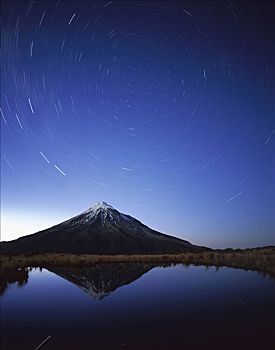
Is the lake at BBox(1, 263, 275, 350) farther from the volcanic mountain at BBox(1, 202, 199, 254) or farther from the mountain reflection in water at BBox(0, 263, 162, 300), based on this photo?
the volcanic mountain at BBox(1, 202, 199, 254)

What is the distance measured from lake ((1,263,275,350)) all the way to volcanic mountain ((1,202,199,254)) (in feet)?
64.4

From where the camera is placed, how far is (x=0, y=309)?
6.02 meters

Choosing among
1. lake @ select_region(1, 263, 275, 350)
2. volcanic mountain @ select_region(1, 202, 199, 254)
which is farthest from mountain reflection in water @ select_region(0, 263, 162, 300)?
volcanic mountain @ select_region(1, 202, 199, 254)

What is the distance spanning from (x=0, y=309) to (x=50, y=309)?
845 mm

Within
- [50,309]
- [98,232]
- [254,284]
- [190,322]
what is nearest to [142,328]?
[190,322]

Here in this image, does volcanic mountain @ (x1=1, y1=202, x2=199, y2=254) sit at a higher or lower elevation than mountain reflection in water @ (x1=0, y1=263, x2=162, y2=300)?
higher

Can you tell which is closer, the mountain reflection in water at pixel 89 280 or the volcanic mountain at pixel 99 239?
the mountain reflection in water at pixel 89 280

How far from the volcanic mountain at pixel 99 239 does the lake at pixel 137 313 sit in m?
19.6

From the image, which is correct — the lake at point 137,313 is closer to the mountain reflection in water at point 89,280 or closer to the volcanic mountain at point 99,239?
the mountain reflection in water at point 89,280

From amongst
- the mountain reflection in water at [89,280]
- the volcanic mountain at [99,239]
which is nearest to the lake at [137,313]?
the mountain reflection in water at [89,280]

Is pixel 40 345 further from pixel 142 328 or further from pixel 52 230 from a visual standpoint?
pixel 52 230

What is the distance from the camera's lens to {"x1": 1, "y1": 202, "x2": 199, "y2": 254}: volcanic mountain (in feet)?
105

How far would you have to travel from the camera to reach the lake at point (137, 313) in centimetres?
468

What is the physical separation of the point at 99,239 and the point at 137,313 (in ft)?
117
